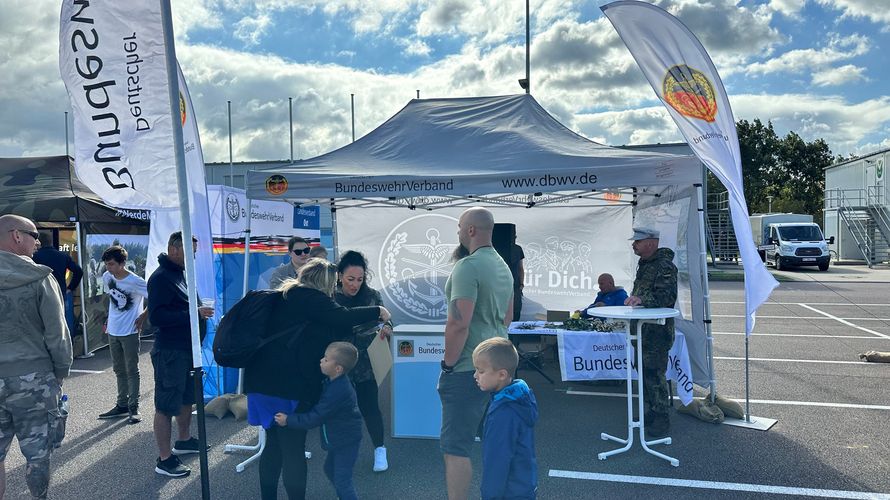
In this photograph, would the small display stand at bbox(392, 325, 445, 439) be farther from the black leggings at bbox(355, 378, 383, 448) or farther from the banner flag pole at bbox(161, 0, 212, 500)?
the banner flag pole at bbox(161, 0, 212, 500)

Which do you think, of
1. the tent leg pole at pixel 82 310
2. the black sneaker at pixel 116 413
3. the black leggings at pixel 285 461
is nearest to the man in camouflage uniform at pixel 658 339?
the black leggings at pixel 285 461

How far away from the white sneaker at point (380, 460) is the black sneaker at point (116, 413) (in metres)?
2.88

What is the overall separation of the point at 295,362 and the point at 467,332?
921 millimetres

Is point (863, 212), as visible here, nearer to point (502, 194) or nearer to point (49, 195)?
point (502, 194)

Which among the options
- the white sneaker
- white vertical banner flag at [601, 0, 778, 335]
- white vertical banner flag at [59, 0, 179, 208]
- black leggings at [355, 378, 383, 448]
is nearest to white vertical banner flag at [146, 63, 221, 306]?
white vertical banner flag at [59, 0, 179, 208]

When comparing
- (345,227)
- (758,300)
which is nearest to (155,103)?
(758,300)

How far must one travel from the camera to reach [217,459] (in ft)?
15.1

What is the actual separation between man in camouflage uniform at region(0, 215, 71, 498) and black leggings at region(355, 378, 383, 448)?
1899mm

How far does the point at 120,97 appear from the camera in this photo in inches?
126

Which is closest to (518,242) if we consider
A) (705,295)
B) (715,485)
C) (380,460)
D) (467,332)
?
(705,295)

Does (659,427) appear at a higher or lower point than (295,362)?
lower

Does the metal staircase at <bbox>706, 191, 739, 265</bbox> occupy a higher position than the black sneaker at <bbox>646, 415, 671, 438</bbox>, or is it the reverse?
the metal staircase at <bbox>706, 191, 739, 265</bbox>

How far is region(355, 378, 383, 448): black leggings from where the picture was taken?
4410 millimetres

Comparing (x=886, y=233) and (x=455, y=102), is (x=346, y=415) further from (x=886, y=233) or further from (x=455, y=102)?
(x=886, y=233)
